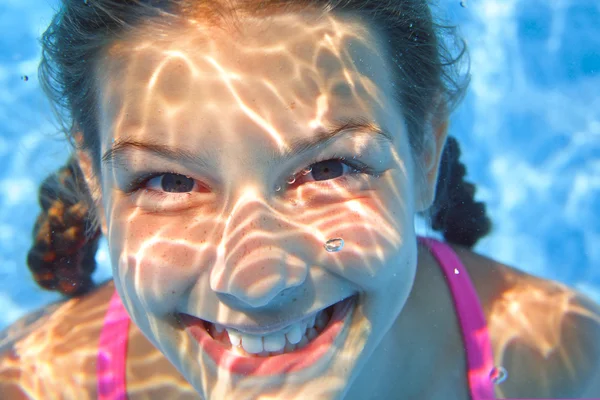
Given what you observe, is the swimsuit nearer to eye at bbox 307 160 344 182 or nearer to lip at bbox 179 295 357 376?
lip at bbox 179 295 357 376

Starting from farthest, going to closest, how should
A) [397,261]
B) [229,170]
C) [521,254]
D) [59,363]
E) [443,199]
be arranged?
[521,254]
[443,199]
[59,363]
[397,261]
[229,170]

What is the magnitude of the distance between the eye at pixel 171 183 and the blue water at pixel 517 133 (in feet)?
11.4

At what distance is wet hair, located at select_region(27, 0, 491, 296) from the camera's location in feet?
5.58

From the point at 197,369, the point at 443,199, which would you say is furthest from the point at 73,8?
the point at 443,199

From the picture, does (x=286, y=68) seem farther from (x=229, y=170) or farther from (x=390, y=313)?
(x=390, y=313)

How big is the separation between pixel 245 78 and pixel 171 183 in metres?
0.45

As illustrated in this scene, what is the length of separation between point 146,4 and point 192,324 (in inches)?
42.7

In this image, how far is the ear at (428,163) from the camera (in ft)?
6.88

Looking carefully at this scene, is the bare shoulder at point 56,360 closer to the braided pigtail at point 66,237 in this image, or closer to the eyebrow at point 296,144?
the braided pigtail at point 66,237

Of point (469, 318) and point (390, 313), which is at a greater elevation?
point (390, 313)

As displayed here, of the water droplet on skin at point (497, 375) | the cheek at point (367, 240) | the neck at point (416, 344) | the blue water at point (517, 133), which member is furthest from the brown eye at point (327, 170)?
the blue water at point (517, 133)

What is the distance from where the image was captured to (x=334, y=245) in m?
1.60

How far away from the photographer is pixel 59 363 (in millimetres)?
2723

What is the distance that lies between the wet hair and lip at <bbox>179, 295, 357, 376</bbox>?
731 millimetres
